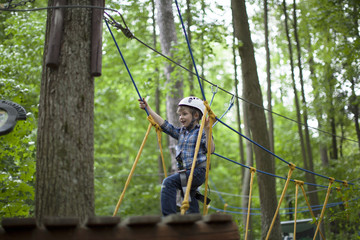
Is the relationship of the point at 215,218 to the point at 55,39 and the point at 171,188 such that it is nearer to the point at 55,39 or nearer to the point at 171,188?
the point at 171,188

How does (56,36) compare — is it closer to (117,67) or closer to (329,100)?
(329,100)

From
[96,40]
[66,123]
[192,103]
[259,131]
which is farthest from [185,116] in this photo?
[259,131]

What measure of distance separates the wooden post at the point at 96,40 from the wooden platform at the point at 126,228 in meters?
1.12

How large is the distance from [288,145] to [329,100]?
11.7 ft

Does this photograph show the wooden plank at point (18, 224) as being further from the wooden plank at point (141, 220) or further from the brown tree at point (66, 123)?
the wooden plank at point (141, 220)

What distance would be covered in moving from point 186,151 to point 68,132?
1.68m

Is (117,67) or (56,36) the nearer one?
(56,36)

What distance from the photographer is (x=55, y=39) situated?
2.99 meters

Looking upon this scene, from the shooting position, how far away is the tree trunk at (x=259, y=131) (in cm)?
662

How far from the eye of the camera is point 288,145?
14219 mm

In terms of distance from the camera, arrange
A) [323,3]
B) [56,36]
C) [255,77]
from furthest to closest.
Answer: [323,3] → [255,77] → [56,36]

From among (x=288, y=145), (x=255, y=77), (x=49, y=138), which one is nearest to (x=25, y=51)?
(x=255, y=77)

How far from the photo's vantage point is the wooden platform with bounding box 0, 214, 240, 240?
2377 mm

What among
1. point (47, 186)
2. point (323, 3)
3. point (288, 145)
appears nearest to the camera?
point (47, 186)
